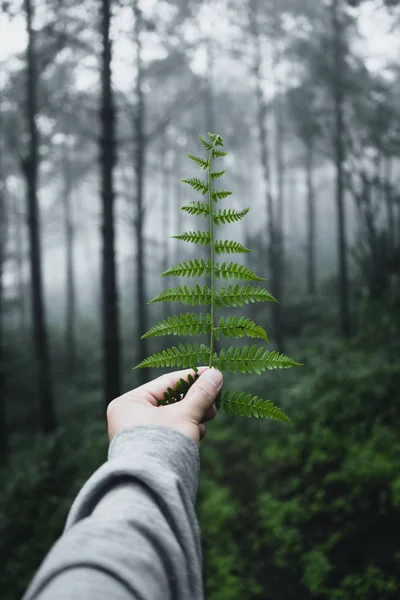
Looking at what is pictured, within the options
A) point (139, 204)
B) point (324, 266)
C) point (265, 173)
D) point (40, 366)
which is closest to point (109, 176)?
point (139, 204)

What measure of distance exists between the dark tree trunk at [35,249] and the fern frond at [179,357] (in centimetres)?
934

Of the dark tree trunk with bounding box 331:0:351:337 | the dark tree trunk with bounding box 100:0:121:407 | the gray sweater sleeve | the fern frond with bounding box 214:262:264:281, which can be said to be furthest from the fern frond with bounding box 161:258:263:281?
the dark tree trunk with bounding box 331:0:351:337

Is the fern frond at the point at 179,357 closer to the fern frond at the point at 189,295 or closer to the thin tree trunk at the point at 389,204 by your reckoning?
the fern frond at the point at 189,295

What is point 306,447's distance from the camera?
6.95 m

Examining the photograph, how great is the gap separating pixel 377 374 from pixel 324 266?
2227 centimetres

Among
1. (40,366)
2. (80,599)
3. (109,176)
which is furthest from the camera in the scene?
(40,366)

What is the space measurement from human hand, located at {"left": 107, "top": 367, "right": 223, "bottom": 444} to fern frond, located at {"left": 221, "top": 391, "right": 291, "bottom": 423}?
0.06 metres

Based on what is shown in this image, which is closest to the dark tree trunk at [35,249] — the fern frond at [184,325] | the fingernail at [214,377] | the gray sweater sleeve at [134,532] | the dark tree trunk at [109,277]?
the dark tree trunk at [109,277]

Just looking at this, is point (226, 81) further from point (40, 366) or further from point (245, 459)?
point (245, 459)

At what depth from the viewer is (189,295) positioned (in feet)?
4.57

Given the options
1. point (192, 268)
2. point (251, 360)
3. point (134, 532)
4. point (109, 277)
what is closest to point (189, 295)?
point (192, 268)

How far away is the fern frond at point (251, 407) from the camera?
1.29 metres

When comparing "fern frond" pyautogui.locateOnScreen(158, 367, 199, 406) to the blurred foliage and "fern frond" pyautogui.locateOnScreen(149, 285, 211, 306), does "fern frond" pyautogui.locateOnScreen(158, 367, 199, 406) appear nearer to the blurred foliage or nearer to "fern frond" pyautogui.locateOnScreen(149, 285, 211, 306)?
"fern frond" pyautogui.locateOnScreen(149, 285, 211, 306)

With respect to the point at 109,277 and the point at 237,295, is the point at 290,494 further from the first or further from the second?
the point at 237,295
